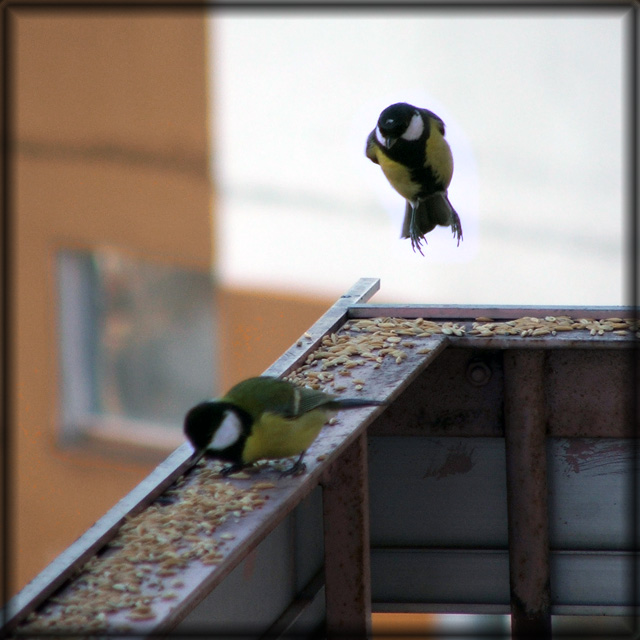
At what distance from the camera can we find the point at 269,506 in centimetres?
168

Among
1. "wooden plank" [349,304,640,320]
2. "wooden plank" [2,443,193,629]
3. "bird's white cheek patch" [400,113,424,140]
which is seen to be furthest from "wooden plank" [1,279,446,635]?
"bird's white cheek patch" [400,113,424,140]

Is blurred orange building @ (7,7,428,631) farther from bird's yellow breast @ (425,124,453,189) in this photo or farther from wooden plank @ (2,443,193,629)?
wooden plank @ (2,443,193,629)

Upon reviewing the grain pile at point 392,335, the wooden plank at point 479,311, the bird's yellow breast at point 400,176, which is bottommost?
the grain pile at point 392,335

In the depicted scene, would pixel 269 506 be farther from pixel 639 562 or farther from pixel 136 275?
pixel 136 275

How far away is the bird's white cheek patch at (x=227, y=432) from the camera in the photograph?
1.85 m

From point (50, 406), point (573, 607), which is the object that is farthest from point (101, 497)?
point (573, 607)

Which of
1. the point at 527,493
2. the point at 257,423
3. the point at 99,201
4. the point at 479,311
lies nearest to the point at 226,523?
the point at 257,423

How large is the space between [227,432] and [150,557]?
37 centimetres

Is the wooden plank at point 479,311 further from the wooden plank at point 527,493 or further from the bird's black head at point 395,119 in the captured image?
the bird's black head at point 395,119

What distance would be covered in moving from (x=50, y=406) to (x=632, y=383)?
4961 mm

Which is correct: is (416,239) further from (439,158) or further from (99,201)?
(99,201)

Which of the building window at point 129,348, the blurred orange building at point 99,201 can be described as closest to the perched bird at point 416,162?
the blurred orange building at point 99,201

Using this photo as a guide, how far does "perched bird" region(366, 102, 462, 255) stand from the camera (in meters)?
2.16

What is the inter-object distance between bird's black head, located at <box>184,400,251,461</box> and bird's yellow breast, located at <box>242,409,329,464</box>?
26 millimetres
